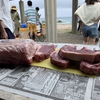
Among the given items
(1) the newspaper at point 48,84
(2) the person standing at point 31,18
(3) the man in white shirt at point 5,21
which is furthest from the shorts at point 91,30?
(2) the person standing at point 31,18

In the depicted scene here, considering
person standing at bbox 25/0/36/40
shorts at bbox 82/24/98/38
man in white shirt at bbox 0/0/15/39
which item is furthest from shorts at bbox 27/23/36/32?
man in white shirt at bbox 0/0/15/39

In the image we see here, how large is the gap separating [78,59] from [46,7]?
173cm

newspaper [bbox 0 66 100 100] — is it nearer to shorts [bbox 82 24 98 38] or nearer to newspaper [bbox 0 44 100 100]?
newspaper [bbox 0 44 100 100]

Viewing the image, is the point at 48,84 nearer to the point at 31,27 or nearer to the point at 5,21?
the point at 5,21

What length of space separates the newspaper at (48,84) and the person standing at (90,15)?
1553mm

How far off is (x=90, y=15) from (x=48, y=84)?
1.70 metres

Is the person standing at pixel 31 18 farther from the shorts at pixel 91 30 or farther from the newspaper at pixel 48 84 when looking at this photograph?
the newspaper at pixel 48 84

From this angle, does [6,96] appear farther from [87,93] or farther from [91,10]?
[91,10]

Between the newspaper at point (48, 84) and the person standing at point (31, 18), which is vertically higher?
the person standing at point (31, 18)

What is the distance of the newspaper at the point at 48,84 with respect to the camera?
25.7 inches

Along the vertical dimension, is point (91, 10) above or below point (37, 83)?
above

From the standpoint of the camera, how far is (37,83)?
2.47 feet

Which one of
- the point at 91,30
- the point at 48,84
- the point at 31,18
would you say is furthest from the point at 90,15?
the point at 31,18

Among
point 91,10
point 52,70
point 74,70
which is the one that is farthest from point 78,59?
point 91,10
